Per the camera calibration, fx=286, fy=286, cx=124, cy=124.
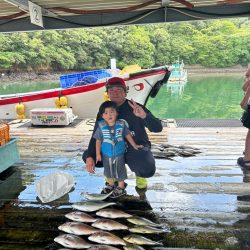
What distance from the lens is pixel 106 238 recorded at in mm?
2062

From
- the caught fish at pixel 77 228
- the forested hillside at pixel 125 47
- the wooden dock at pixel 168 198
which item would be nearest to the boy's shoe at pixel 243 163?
the wooden dock at pixel 168 198

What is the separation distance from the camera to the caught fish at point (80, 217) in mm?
2359

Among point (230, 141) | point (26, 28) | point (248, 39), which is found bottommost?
point (230, 141)

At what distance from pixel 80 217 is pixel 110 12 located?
3.60 meters

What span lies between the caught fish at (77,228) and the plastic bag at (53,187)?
2.21 ft

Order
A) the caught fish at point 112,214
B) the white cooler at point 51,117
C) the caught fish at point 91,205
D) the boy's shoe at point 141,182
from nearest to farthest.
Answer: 1. the caught fish at point 112,214
2. the caught fish at point 91,205
3. the boy's shoe at point 141,182
4. the white cooler at point 51,117

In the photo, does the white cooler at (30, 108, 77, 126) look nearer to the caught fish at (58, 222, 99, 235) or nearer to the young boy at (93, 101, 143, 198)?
the young boy at (93, 101, 143, 198)

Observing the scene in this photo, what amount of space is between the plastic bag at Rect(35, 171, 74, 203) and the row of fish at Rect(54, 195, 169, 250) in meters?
0.40

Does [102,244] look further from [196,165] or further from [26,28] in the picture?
→ [26,28]

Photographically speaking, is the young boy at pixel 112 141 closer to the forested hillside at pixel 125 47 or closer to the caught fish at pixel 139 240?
the caught fish at pixel 139 240

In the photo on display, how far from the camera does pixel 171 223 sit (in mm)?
2395

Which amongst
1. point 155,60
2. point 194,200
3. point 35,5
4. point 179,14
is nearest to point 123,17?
point 179,14

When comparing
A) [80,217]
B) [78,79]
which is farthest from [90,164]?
[78,79]

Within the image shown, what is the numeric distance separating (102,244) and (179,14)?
3888mm
